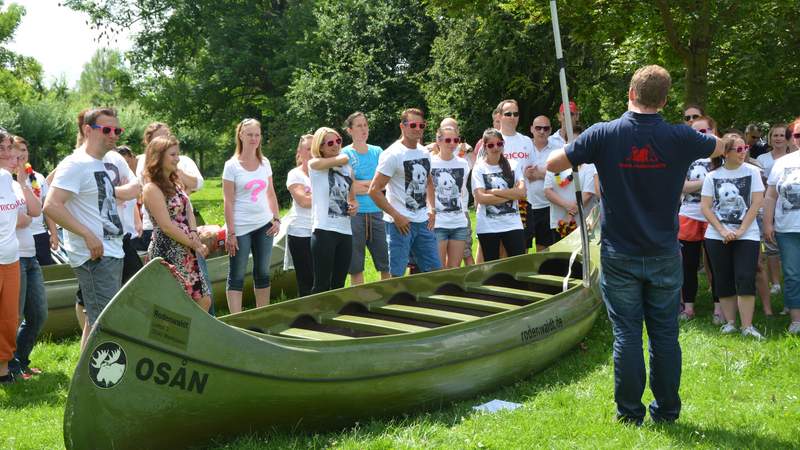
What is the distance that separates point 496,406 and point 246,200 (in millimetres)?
3325

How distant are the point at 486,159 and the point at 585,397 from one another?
3338mm

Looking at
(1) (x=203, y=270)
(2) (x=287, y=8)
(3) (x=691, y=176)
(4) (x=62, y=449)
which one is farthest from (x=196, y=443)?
(2) (x=287, y=8)

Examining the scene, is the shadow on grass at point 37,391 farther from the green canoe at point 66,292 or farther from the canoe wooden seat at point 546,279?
the canoe wooden seat at point 546,279

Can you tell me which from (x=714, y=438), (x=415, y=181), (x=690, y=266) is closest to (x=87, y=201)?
(x=415, y=181)

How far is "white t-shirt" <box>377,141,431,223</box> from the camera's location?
25.9 ft

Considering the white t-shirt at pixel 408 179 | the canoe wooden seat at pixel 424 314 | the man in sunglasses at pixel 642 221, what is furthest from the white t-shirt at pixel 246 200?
the man in sunglasses at pixel 642 221

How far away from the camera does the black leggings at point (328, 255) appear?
24.8ft

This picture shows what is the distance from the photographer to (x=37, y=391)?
6734 millimetres

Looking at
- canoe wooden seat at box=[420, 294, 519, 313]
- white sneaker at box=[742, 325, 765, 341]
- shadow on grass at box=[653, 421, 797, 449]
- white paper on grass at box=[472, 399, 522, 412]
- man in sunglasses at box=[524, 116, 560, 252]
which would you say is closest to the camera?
shadow on grass at box=[653, 421, 797, 449]

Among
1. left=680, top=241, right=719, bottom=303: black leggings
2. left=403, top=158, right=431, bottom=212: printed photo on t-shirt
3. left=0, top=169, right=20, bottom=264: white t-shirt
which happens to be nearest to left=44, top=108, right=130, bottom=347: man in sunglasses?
left=0, top=169, right=20, bottom=264: white t-shirt

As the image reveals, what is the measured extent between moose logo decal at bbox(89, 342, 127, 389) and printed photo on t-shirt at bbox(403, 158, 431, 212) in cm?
396

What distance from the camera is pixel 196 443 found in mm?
4902

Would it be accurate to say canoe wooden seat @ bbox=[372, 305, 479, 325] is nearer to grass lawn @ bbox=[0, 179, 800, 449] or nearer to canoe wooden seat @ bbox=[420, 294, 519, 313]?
canoe wooden seat @ bbox=[420, 294, 519, 313]

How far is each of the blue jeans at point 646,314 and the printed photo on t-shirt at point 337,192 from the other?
124 inches
